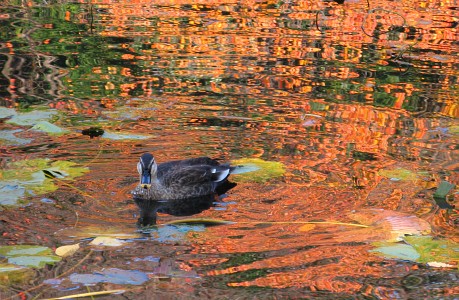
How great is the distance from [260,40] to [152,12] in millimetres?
2398

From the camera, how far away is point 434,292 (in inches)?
228

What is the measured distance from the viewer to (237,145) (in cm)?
858

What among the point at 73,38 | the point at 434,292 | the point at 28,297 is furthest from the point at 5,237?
the point at 73,38

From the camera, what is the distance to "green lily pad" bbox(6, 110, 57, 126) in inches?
341

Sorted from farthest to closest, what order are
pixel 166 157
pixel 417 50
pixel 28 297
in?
pixel 417 50
pixel 166 157
pixel 28 297

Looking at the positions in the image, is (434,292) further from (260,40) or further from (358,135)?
(260,40)

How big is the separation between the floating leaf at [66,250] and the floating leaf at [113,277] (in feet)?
0.98

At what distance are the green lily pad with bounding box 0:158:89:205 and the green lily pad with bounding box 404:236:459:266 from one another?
2.95m

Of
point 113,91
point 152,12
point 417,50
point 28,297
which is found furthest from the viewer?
point 152,12

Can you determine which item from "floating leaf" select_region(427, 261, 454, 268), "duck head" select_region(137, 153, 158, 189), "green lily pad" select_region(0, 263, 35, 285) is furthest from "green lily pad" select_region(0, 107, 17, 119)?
"floating leaf" select_region(427, 261, 454, 268)

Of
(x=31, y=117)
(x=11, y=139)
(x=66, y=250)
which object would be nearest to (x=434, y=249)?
(x=66, y=250)

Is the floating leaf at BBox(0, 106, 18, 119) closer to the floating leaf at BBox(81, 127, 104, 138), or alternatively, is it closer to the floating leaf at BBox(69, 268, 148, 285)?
the floating leaf at BBox(81, 127, 104, 138)

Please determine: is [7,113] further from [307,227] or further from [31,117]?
[307,227]

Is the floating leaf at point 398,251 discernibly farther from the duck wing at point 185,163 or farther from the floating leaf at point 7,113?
the floating leaf at point 7,113
